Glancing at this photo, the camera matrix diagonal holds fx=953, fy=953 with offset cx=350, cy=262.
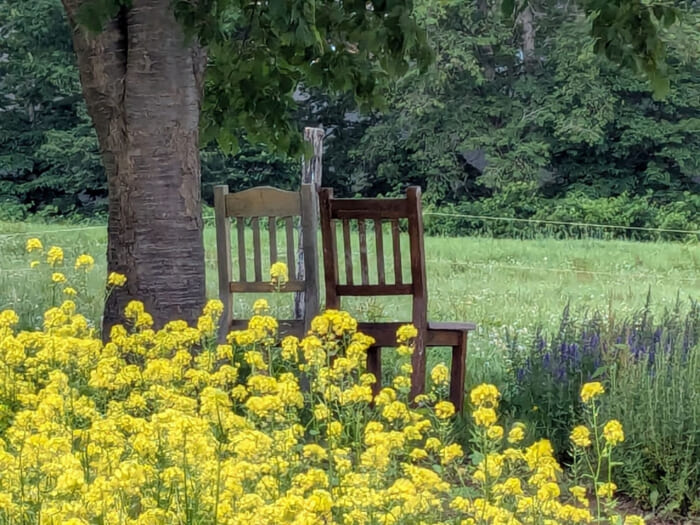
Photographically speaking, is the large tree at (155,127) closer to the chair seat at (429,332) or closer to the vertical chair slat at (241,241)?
the vertical chair slat at (241,241)

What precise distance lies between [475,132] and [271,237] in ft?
48.9

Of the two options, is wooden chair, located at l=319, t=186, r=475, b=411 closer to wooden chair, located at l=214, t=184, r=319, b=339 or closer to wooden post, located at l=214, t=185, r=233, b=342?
wooden chair, located at l=214, t=184, r=319, b=339

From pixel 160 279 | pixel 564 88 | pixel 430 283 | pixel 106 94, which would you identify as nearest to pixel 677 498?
pixel 160 279

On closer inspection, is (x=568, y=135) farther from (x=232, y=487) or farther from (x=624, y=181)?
(x=232, y=487)

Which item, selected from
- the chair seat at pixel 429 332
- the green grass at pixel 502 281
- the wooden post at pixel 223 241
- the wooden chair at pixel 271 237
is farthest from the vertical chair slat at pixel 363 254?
the green grass at pixel 502 281

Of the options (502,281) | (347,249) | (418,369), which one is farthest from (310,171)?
(502,281)

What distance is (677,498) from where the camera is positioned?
3.58 m

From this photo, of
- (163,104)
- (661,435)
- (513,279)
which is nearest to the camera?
(661,435)

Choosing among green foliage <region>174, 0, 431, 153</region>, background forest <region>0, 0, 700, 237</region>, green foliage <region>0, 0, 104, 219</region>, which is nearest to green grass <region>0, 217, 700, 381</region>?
green foliage <region>174, 0, 431, 153</region>

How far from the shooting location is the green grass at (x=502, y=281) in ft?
22.8

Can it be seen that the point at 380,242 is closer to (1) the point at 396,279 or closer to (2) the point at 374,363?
(1) the point at 396,279

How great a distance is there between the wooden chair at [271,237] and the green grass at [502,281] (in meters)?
0.62

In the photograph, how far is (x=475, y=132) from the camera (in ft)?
64.6

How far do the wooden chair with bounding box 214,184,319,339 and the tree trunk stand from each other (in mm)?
481
